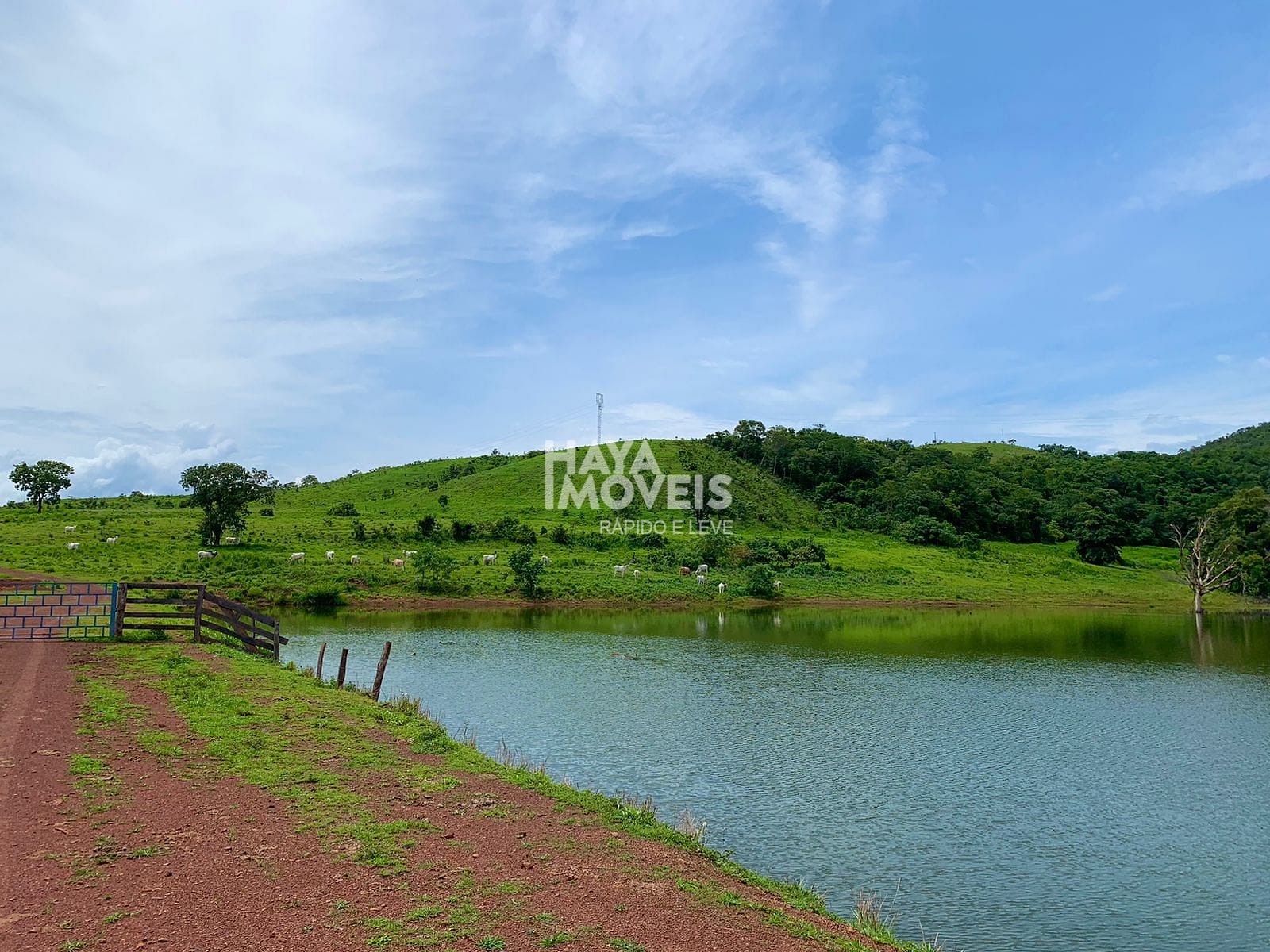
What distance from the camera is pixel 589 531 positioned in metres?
74.9

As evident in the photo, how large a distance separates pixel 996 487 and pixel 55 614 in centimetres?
10752

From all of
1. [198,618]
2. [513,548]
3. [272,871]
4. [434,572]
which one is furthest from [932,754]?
[513,548]

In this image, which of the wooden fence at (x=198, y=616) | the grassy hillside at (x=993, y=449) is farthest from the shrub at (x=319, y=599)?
the grassy hillside at (x=993, y=449)

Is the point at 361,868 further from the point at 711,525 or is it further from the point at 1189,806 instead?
the point at 711,525

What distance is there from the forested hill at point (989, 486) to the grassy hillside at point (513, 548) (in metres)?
5.56

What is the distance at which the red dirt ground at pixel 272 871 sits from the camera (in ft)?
26.8

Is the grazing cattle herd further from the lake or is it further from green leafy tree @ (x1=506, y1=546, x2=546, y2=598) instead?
the lake

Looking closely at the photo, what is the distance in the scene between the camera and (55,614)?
101ft

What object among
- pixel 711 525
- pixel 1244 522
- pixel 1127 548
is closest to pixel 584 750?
pixel 711 525

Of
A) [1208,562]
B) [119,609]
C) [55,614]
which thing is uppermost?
[1208,562]

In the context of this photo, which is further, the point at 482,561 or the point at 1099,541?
the point at 1099,541

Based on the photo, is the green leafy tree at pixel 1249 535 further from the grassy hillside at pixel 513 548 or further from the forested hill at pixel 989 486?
the forested hill at pixel 989 486

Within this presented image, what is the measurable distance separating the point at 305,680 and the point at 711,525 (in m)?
64.4

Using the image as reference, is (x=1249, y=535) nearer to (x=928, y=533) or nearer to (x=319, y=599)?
(x=928, y=533)
